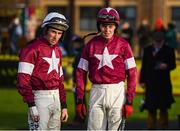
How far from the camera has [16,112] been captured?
691 inches

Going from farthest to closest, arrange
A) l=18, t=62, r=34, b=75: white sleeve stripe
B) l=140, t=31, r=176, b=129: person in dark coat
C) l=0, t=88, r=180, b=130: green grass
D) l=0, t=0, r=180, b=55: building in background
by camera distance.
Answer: l=0, t=0, r=180, b=55: building in background < l=0, t=88, r=180, b=130: green grass < l=140, t=31, r=176, b=129: person in dark coat < l=18, t=62, r=34, b=75: white sleeve stripe

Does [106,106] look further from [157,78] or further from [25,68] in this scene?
[157,78]

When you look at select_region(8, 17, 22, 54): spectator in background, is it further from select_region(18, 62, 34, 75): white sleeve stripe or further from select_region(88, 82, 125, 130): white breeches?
select_region(18, 62, 34, 75): white sleeve stripe

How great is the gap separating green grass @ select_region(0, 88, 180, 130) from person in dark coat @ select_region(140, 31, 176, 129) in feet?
7.29

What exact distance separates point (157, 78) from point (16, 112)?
462cm

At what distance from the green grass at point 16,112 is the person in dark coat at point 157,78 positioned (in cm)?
222

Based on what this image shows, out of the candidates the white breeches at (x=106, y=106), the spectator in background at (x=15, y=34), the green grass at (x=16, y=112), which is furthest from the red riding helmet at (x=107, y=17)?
the spectator in background at (x=15, y=34)

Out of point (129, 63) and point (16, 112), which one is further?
point (16, 112)

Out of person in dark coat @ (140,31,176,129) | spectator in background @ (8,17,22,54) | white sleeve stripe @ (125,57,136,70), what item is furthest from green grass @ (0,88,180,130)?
spectator in background @ (8,17,22,54)

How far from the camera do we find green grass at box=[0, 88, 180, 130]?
15.5m

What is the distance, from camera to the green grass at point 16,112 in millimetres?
15519

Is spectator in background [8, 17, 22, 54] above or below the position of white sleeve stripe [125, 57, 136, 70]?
below

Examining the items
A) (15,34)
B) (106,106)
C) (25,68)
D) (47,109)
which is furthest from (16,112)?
(15,34)

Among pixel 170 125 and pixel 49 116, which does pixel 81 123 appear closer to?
pixel 170 125
